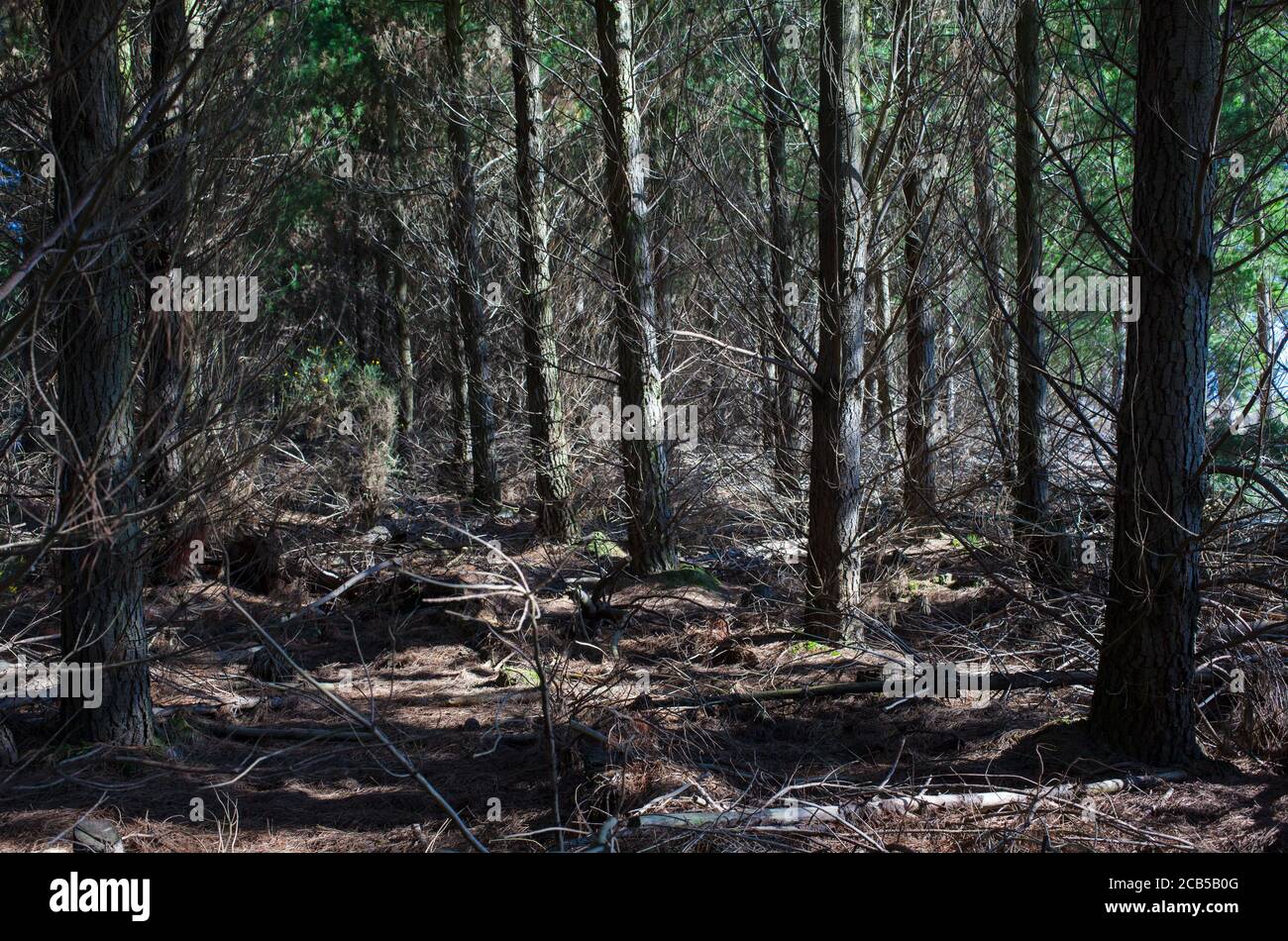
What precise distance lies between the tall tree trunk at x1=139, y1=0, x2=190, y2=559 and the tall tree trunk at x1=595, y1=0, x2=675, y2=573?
3764 millimetres

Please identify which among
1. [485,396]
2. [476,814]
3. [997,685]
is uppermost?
[485,396]

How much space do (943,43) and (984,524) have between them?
4.23 m

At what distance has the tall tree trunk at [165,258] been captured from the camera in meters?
4.13

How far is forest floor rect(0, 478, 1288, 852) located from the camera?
14.1 ft

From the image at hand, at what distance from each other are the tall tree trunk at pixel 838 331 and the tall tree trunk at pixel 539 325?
5142mm

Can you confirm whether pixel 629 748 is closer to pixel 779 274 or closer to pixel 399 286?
pixel 779 274

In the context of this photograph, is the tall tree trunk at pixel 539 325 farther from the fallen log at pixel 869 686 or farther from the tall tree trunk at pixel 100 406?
the tall tree trunk at pixel 100 406

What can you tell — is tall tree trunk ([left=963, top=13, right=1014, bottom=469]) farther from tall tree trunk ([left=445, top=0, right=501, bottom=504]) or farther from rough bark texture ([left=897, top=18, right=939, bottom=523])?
tall tree trunk ([left=445, top=0, right=501, bottom=504])

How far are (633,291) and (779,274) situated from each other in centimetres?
287

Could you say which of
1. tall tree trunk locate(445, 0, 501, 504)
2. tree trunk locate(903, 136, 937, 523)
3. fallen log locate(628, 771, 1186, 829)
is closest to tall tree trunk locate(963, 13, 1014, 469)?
tree trunk locate(903, 136, 937, 523)

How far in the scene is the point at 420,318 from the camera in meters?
20.3

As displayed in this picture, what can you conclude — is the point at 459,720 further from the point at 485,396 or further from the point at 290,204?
the point at 290,204

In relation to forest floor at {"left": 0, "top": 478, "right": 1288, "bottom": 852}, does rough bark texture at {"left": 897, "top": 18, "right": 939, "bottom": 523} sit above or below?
above

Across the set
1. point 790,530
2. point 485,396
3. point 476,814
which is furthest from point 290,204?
point 476,814
